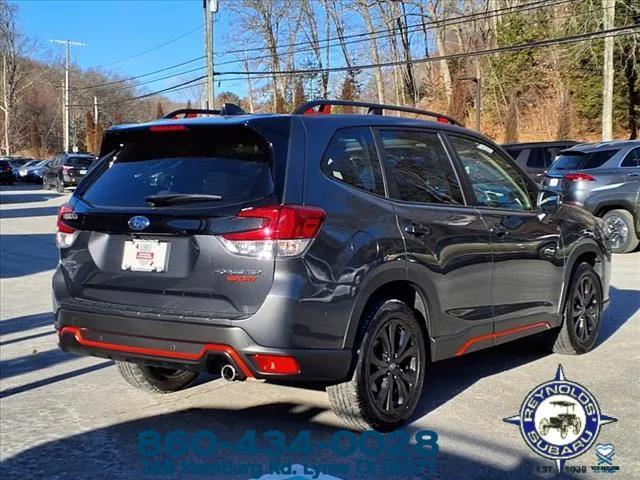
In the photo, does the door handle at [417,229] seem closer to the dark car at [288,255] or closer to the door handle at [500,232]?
the dark car at [288,255]

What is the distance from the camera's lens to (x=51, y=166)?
3625 centimetres

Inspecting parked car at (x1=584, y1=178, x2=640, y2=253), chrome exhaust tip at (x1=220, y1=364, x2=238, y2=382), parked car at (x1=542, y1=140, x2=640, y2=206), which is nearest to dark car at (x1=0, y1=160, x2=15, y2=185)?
parked car at (x1=542, y1=140, x2=640, y2=206)

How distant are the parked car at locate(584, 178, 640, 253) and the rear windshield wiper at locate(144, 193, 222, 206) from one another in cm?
1033

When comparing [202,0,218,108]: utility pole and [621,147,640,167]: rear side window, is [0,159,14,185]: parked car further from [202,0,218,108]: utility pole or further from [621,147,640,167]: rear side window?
[621,147,640,167]: rear side window

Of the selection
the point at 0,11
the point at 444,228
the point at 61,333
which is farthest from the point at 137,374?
the point at 0,11

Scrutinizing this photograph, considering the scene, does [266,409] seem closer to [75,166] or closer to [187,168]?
[187,168]

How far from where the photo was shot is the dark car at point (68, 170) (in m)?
33.6

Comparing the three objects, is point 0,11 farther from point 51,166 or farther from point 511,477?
point 511,477

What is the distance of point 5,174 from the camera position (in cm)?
4369

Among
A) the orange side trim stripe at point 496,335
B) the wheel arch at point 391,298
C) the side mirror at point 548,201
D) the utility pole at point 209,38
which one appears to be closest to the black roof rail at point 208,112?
the wheel arch at point 391,298

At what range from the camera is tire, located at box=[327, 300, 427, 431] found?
13.1 ft

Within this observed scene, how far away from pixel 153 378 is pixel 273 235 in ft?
6.48

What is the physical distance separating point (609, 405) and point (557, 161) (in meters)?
9.65

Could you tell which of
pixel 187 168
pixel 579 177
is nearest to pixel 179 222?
pixel 187 168
